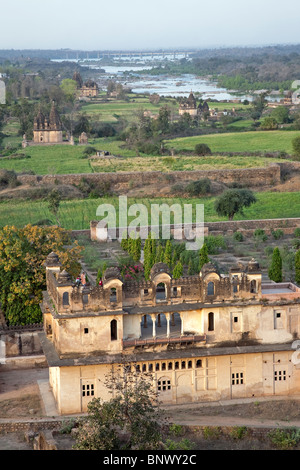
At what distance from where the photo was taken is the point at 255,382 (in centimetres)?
2212

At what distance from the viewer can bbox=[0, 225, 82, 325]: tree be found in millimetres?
25766

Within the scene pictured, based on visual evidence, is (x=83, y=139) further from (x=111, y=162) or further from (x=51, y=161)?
(x=111, y=162)

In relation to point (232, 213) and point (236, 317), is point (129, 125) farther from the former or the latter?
point (236, 317)

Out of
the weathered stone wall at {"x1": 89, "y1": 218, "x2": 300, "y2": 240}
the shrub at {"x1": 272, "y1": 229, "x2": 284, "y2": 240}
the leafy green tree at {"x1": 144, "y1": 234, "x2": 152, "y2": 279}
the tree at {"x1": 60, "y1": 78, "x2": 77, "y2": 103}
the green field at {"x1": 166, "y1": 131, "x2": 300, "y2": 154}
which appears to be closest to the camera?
the leafy green tree at {"x1": 144, "y1": 234, "x2": 152, "y2": 279}

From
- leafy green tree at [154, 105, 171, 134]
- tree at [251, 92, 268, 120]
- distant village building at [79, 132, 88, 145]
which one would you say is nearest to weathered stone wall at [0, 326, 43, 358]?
distant village building at [79, 132, 88, 145]

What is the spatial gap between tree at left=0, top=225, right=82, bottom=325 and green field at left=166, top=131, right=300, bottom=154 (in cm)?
3776

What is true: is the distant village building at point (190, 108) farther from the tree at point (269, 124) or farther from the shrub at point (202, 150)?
the shrub at point (202, 150)

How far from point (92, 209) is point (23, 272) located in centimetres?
1955

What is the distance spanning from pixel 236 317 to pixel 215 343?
0.81 meters

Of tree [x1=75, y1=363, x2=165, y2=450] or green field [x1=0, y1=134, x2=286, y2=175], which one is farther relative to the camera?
green field [x1=0, y1=134, x2=286, y2=175]

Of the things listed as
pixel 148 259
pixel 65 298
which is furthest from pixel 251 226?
pixel 65 298

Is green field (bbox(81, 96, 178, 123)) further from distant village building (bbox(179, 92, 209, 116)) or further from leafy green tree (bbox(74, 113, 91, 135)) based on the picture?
leafy green tree (bbox(74, 113, 91, 135))

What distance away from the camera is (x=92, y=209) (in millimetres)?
45500
